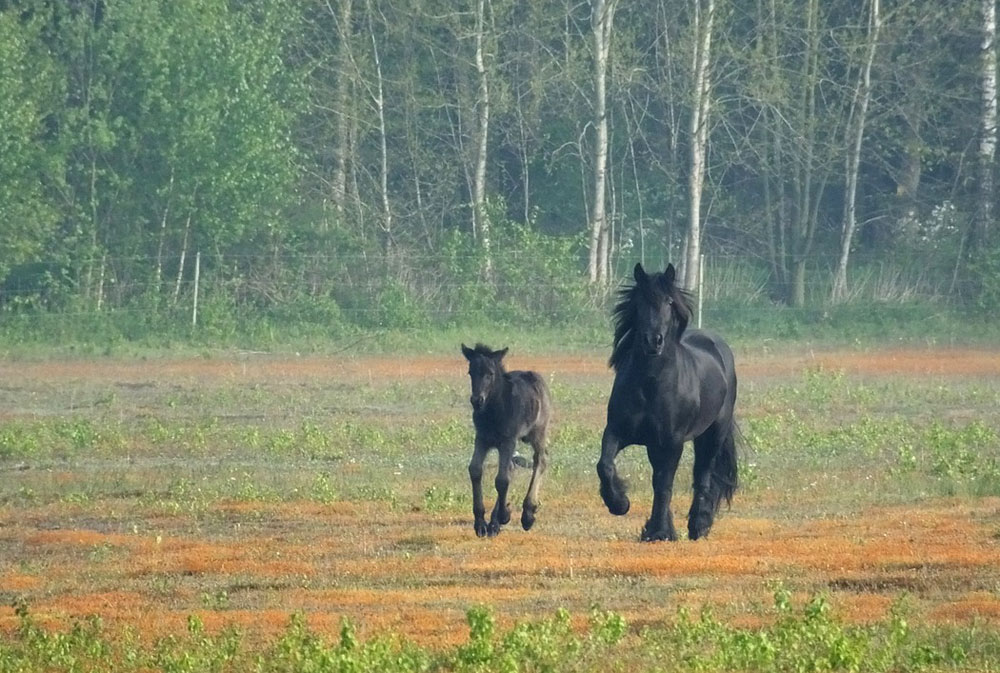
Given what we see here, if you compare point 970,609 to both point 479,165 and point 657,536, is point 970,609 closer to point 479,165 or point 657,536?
point 657,536

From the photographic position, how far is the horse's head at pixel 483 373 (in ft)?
48.1

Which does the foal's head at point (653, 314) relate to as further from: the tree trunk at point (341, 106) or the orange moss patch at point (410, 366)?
the tree trunk at point (341, 106)

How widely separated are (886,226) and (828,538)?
34462 mm

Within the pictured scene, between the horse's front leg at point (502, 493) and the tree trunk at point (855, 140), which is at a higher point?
the tree trunk at point (855, 140)

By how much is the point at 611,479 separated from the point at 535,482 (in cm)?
148

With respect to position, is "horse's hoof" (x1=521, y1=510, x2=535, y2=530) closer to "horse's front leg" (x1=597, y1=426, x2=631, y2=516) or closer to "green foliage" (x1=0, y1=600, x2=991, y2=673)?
"horse's front leg" (x1=597, y1=426, x2=631, y2=516)

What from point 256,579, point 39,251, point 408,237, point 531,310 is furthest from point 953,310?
point 256,579

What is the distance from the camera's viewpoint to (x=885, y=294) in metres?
39.2

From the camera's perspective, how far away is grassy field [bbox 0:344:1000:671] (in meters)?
8.99

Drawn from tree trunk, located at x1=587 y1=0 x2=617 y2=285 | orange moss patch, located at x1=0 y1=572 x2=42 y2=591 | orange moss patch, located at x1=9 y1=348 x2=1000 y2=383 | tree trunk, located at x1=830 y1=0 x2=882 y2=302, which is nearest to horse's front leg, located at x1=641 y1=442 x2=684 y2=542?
orange moss patch, located at x1=0 y1=572 x2=42 y2=591

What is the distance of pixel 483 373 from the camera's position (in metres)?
14.8

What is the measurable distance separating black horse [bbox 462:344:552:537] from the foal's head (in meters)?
1.23

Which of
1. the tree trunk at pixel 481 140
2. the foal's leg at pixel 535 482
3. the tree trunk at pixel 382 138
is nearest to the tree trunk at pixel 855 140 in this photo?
the tree trunk at pixel 481 140

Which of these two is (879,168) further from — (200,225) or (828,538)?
(828,538)
